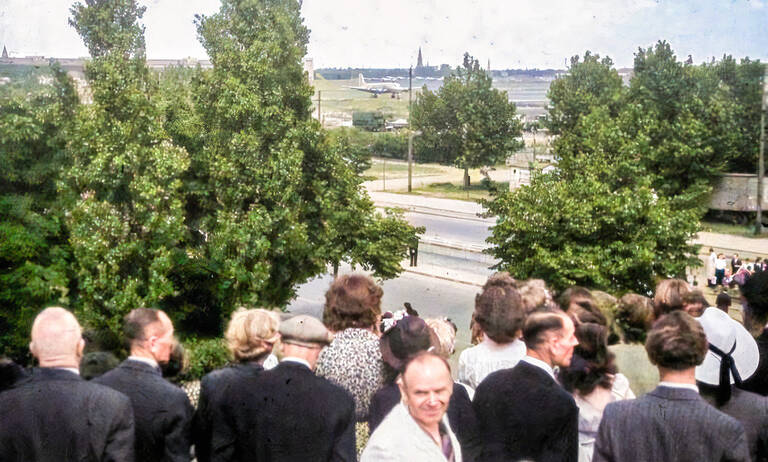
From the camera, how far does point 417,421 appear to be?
2889 mm

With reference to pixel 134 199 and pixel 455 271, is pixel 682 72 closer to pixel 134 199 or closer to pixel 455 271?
pixel 455 271

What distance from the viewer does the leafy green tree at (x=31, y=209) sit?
12688 mm

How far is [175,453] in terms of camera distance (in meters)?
3.66

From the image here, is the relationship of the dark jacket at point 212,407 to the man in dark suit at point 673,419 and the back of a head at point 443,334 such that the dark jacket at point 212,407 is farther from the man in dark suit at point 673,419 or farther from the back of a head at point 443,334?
the man in dark suit at point 673,419

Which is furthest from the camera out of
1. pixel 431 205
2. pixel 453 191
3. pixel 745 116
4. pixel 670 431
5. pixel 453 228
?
pixel 453 191

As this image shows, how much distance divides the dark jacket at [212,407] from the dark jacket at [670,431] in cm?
162

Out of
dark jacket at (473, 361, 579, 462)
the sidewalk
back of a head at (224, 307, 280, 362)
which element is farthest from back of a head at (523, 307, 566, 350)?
the sidewalk

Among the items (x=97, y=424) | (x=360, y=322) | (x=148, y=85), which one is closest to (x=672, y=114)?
(x=148, y=85)

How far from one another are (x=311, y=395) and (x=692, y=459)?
155 cm

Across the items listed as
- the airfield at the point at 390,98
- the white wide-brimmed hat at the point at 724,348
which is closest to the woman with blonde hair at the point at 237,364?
the white wide-brimmed hat at the point at 724,348

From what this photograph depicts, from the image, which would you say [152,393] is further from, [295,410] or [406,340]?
[406,340]

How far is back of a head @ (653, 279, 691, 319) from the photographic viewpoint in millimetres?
5184

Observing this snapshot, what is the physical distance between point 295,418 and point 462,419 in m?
0.75

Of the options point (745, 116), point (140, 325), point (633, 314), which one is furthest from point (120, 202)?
point (745, 116)
